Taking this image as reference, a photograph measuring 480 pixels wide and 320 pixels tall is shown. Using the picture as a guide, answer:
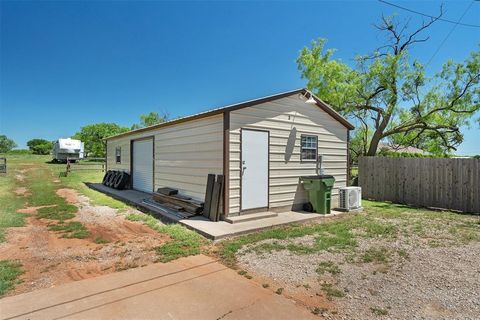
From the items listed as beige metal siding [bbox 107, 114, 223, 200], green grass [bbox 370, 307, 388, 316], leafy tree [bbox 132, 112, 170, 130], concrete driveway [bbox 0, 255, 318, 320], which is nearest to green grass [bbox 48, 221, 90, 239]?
concrete driveway [bbox 0, 255, 318, 320]

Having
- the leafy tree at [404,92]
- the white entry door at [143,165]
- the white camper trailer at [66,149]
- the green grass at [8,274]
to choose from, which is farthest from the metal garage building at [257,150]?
the white camper trailer at [66,149]

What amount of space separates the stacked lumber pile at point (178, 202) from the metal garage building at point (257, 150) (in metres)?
0.24

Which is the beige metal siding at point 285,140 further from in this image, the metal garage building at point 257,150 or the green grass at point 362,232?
the green grass at point 362,232

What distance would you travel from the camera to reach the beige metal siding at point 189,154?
6555mm

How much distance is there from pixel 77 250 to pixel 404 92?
16.4 m

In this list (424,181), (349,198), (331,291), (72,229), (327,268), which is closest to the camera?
(331,291)

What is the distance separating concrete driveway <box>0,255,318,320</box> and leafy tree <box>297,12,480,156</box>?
582 inches

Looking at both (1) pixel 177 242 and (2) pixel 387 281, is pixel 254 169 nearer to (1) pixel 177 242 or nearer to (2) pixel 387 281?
(1) pixel 177 242

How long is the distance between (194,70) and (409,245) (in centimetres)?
1812

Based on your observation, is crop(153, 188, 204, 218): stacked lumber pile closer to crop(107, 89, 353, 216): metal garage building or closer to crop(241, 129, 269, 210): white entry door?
crop(107, 89, 353, 216): metal garage building

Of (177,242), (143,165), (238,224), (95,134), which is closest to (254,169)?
(238,224)

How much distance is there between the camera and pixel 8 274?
3482mm

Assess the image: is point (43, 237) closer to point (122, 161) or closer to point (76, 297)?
point (76, 297)

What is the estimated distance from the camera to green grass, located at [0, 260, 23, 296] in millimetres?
3155
